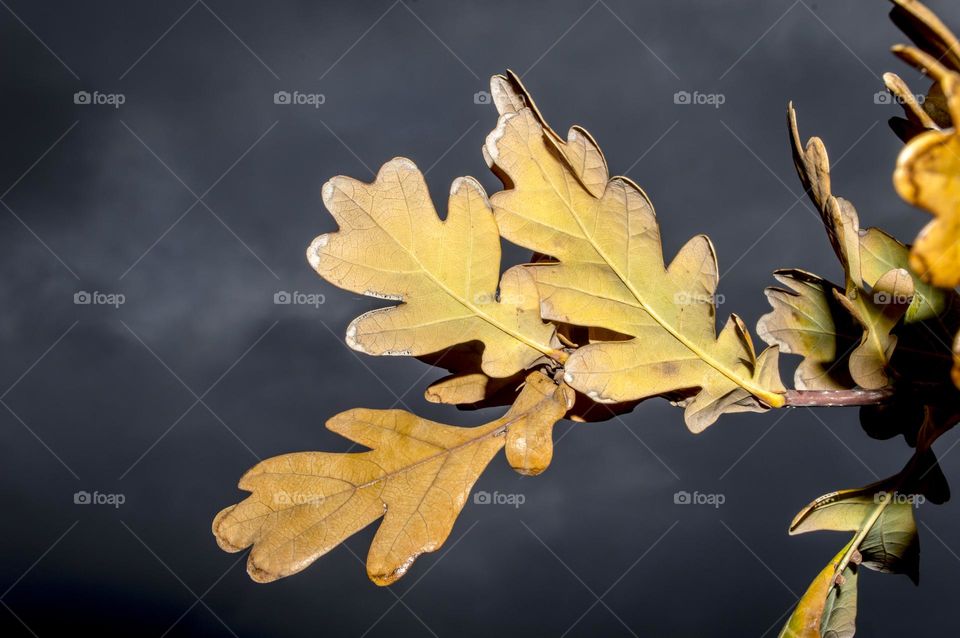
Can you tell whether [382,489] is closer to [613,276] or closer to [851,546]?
[613,276]

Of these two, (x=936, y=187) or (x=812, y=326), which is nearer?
(x=936, y=187)

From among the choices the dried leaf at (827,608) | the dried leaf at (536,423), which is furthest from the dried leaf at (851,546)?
the dried leaf at (536,423)

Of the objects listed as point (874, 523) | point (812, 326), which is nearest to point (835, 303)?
point (812, 326)

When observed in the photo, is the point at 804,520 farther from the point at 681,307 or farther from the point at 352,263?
the point at 352,263

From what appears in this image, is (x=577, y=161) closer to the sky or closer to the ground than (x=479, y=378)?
closer to the sky

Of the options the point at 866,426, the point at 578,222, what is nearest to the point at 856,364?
the point at 866,426

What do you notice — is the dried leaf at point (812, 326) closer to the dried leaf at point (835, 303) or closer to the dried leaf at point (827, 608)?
the dried leaf at point (835, 303)
